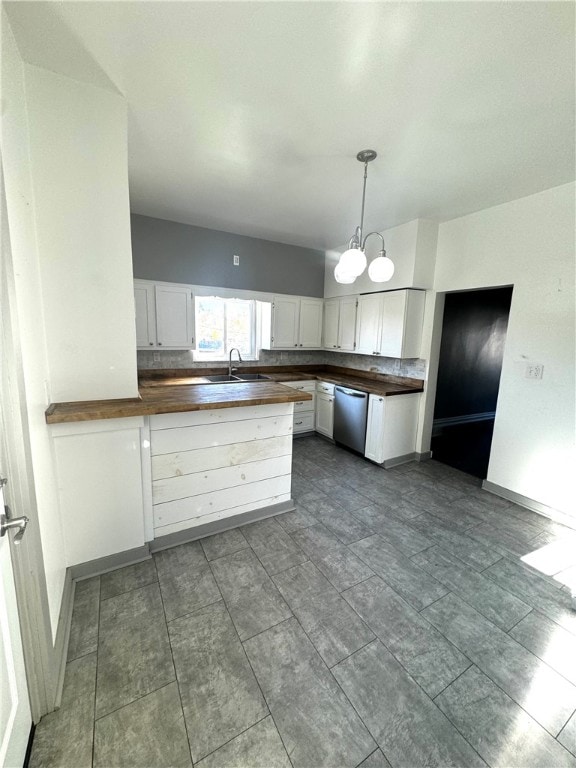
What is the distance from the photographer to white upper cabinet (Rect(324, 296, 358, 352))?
4.27 metres

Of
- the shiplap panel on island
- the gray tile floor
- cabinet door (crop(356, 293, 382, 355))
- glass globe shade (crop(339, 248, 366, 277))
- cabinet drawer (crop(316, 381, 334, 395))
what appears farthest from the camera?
cabinet drawer (crop(316, 381, 334, 395))

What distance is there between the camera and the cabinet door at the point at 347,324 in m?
4.24

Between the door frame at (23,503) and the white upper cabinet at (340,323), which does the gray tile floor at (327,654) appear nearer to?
the door frame at (23,503)

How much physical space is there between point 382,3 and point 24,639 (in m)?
2.74

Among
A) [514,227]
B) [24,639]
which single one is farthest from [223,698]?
[514,227]

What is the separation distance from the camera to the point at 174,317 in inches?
143

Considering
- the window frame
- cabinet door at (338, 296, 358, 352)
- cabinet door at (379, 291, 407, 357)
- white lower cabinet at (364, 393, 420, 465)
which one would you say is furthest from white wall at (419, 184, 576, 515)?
the window frame

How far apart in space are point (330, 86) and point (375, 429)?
301cm

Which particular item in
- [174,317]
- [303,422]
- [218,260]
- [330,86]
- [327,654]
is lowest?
[327,654]

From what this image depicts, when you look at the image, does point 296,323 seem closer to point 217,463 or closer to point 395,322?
point 395,322

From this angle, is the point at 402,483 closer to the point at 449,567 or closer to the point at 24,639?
the point at 449,567

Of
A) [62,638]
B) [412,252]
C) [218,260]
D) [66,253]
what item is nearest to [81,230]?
[66,253]

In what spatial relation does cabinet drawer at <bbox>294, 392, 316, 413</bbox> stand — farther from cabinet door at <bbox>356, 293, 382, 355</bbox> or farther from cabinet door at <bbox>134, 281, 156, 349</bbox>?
cabinet door at <bbox>134, 281, 156, 349</bbox>

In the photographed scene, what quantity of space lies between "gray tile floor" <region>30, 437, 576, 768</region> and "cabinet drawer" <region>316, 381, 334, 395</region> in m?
2.08
